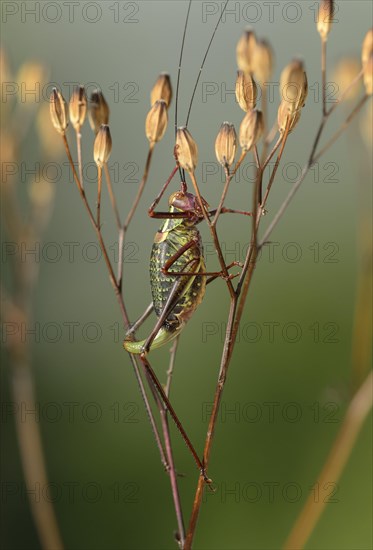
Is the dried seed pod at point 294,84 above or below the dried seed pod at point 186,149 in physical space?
above

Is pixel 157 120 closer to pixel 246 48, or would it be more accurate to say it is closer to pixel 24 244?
pixel 246 48

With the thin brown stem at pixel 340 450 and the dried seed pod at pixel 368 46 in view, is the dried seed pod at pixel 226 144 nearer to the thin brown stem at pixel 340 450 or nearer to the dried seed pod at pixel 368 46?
the dried seed pod at pixel 368 46

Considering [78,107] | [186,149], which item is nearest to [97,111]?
[78,107]

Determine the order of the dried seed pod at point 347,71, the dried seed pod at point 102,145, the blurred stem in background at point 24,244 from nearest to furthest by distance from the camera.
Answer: the dried seed pod at point 102,145
the dried seed pod at point 347,71
the blurred stem in background at point 24,244

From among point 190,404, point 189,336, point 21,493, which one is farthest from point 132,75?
point 21,493

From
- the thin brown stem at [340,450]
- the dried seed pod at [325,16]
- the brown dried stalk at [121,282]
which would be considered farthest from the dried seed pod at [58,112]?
the thin brown stem at [340,450]

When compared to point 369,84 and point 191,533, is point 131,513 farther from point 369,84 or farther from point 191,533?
point 369,84
